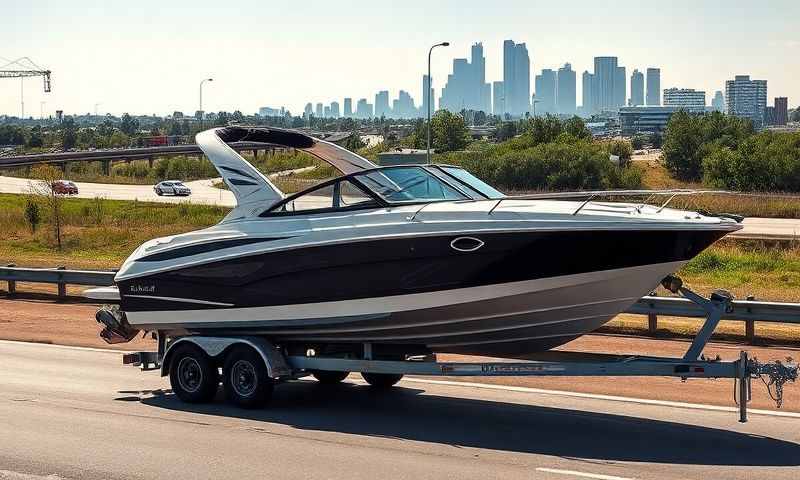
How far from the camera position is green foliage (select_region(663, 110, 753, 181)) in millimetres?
82375

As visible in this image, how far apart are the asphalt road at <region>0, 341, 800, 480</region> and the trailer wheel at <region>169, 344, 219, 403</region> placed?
18cm

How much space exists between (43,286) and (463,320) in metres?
17.9

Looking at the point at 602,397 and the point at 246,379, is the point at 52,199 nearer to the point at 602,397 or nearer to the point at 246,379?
the point at 246,379

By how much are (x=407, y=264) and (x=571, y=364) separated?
1.97 meters

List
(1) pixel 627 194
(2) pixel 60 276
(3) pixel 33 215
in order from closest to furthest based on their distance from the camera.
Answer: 1. (1) pixel 627 194
2. (2) pixel 60 276
3. (3) pixel 33 215

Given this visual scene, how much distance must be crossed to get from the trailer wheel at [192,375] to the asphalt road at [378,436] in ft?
0.59

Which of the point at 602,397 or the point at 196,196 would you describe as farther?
the point at 196,196

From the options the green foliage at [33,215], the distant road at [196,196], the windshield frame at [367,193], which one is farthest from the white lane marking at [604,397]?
the green foliage at [33,215]

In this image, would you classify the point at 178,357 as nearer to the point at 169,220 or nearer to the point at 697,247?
the point at 697,247

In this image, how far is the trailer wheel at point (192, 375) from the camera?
493 inches

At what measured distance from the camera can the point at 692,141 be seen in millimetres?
85000

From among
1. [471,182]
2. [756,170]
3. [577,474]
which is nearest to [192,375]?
[471,182]

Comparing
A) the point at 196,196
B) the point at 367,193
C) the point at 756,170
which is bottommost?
the point at 196,196

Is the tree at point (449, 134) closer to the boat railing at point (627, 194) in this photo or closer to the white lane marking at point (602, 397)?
the white lane marking at point (602, 397)
